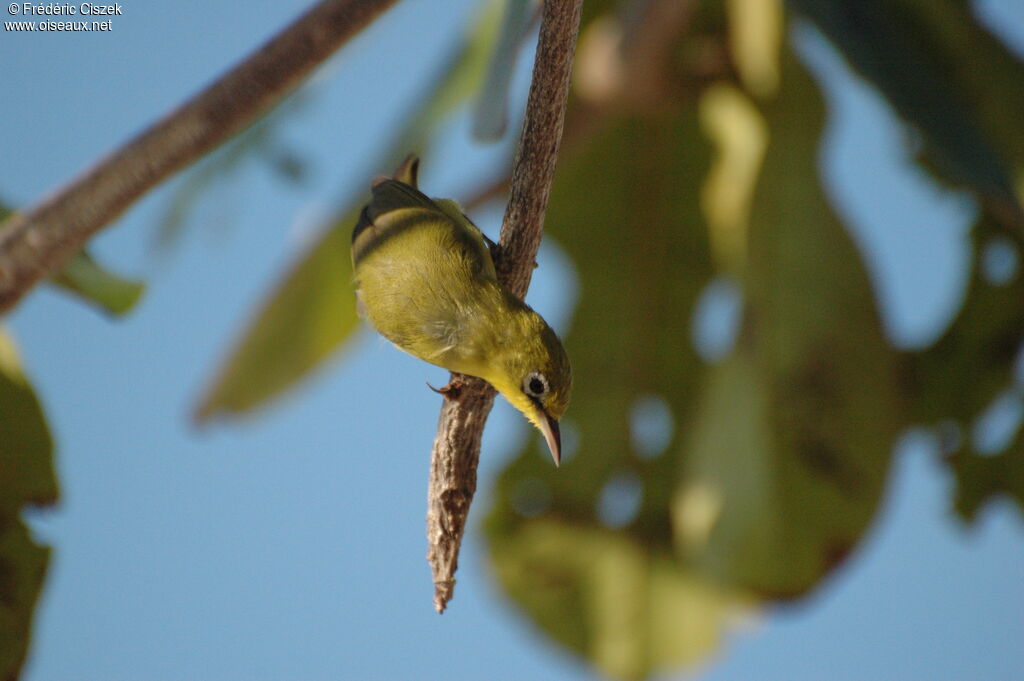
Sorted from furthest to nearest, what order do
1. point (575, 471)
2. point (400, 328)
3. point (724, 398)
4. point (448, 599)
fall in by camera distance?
point (575, 471) → point (724, 398) → point (400, 328) → point (448, 599)

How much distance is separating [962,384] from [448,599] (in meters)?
2.64

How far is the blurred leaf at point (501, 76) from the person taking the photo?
1752 mm

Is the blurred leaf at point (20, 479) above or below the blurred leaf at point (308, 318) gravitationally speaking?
below

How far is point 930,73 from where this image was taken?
3.00 metres

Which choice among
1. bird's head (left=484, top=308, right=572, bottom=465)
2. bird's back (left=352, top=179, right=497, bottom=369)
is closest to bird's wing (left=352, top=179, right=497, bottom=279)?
bird's back (left=352, top=179, right=497, bottom=369)

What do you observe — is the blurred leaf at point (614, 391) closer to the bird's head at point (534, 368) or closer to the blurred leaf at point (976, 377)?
the blurred leaf at point (976, 377)

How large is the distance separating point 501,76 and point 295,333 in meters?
2.12

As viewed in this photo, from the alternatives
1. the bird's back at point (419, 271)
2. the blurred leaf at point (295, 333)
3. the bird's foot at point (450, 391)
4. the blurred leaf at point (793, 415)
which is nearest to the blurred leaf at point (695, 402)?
the blurred leaf at point (793, 415)

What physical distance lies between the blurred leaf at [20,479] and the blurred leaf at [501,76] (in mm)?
1385

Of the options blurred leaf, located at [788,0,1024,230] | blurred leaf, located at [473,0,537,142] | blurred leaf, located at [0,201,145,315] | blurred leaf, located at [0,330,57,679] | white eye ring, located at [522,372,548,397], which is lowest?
blurred leaf, located at [0,330,57,679]

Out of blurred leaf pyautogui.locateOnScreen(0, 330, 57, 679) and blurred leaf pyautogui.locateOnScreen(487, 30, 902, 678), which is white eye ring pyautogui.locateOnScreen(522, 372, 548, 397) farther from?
blurred leaf pyautogui.locateOnScreen(487, 30, 902, 678)

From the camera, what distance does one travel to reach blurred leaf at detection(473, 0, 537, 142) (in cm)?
175

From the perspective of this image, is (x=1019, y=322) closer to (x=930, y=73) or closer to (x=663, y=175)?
(x=930, y=73)

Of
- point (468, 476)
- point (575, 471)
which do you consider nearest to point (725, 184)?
point (575, 471)
